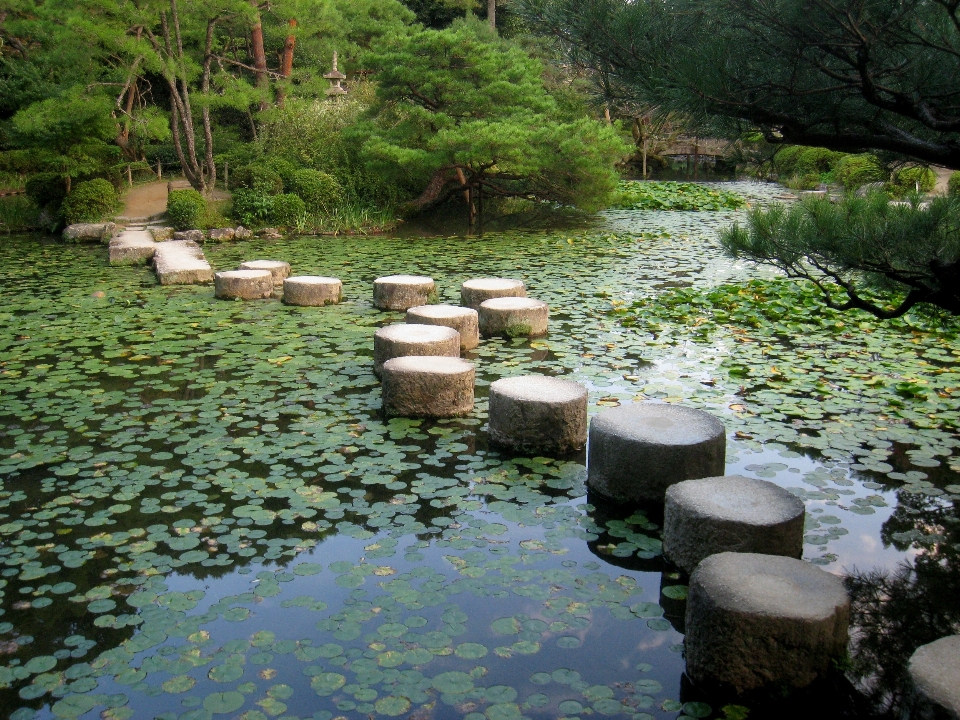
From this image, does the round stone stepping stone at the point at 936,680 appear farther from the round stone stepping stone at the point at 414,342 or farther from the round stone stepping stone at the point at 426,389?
the round stone stepping stone at the point at 414,342

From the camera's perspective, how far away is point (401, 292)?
26.4 feet

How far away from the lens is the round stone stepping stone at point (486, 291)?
24.9 feet

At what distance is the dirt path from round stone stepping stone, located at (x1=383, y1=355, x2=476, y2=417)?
1039cm

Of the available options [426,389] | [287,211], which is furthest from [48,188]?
[426,389]

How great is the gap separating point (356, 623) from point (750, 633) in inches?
54.2

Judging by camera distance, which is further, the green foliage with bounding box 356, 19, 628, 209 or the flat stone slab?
the green foliage with bounding box 356, 19, 628, 209

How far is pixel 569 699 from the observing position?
2715mm

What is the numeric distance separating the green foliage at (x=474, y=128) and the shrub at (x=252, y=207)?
179 centimetres

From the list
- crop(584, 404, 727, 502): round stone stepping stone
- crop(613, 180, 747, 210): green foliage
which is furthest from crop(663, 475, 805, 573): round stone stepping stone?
crop(613, 180, 747, 210): green foliage

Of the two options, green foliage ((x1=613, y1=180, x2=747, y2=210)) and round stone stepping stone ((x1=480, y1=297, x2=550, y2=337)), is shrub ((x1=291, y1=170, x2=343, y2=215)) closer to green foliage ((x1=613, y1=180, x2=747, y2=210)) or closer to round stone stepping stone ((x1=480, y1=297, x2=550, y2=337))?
green foliage ((x1=613, y1=180, x2=747, y2=210))

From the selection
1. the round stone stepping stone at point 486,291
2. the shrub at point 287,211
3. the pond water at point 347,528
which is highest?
the shrub at point 287,211

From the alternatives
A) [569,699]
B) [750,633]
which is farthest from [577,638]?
[750,633]

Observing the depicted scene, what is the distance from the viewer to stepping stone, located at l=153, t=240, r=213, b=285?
9.40 meters

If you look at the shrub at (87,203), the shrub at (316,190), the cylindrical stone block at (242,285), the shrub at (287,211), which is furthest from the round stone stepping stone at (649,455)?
the shrub at (87,203)
